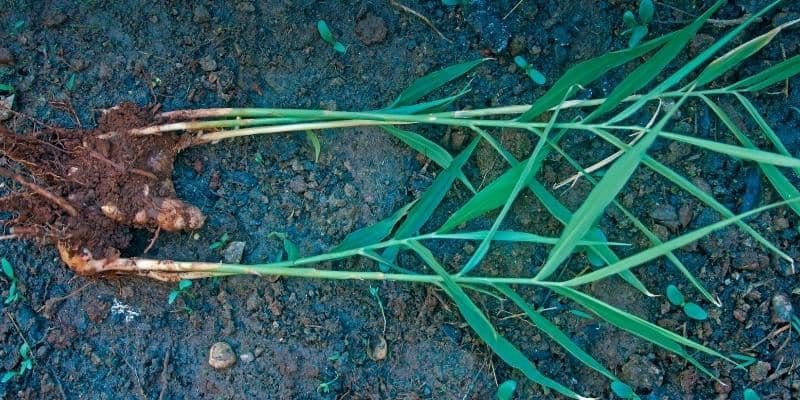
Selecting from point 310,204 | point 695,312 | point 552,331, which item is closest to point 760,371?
point 695,312

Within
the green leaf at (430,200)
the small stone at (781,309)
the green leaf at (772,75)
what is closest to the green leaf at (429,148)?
the green leaf at (430,200)

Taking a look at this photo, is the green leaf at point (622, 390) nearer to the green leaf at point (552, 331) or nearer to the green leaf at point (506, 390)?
the green leaf at point (552, 331)

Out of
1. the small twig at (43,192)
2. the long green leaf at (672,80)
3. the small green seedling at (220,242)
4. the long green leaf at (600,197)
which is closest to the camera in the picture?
the long green leaf at (600,197)

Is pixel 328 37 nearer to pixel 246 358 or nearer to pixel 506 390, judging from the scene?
pixel 246 358

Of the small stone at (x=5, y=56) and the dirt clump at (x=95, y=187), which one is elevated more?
the small stone at (x=5, y=56)

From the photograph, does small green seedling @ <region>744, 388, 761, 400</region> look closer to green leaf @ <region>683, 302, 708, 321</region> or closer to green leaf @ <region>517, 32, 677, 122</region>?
green leaf @ <region>683, 302, 708, 321</region>

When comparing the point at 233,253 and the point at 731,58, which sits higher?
the point at 731,58

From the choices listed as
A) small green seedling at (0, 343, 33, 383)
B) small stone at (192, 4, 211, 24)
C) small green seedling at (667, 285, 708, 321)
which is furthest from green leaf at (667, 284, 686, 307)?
small green seedling at (0, 343, 33, 383)
